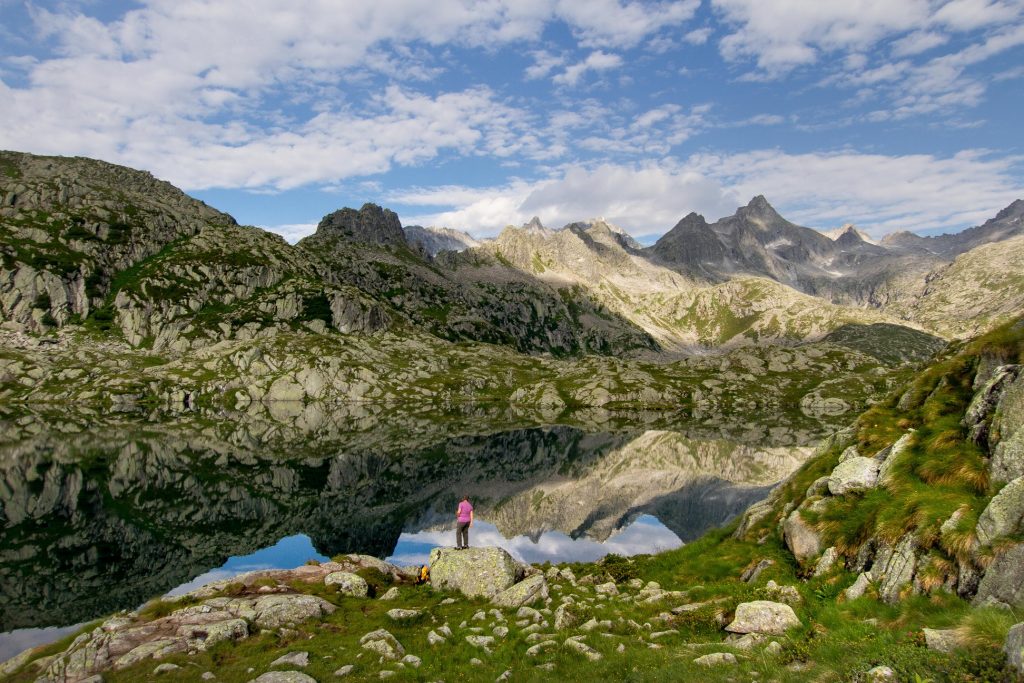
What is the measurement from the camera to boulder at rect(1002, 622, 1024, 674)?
8.92m

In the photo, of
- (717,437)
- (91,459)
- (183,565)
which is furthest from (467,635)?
(717,437)

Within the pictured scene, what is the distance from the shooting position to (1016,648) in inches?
362

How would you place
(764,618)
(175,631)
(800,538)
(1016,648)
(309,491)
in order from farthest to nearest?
(309,491), (175,631), (800,538), (764,618), (1016,648)

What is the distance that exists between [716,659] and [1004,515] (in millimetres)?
8368

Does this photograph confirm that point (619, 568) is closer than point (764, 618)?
No

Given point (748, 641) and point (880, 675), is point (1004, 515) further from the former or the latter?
point (748, 641)

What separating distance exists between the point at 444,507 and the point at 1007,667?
2800 inches

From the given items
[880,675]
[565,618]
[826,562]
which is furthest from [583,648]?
[880,675]

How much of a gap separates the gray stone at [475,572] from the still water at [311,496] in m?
24.9

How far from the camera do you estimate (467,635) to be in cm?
2192

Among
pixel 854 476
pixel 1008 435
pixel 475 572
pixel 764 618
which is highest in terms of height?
pixel 1008 435

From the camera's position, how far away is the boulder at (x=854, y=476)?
21797mm

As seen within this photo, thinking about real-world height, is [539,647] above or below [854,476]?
below

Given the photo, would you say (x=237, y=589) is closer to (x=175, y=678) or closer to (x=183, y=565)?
(x=175, y=678)
